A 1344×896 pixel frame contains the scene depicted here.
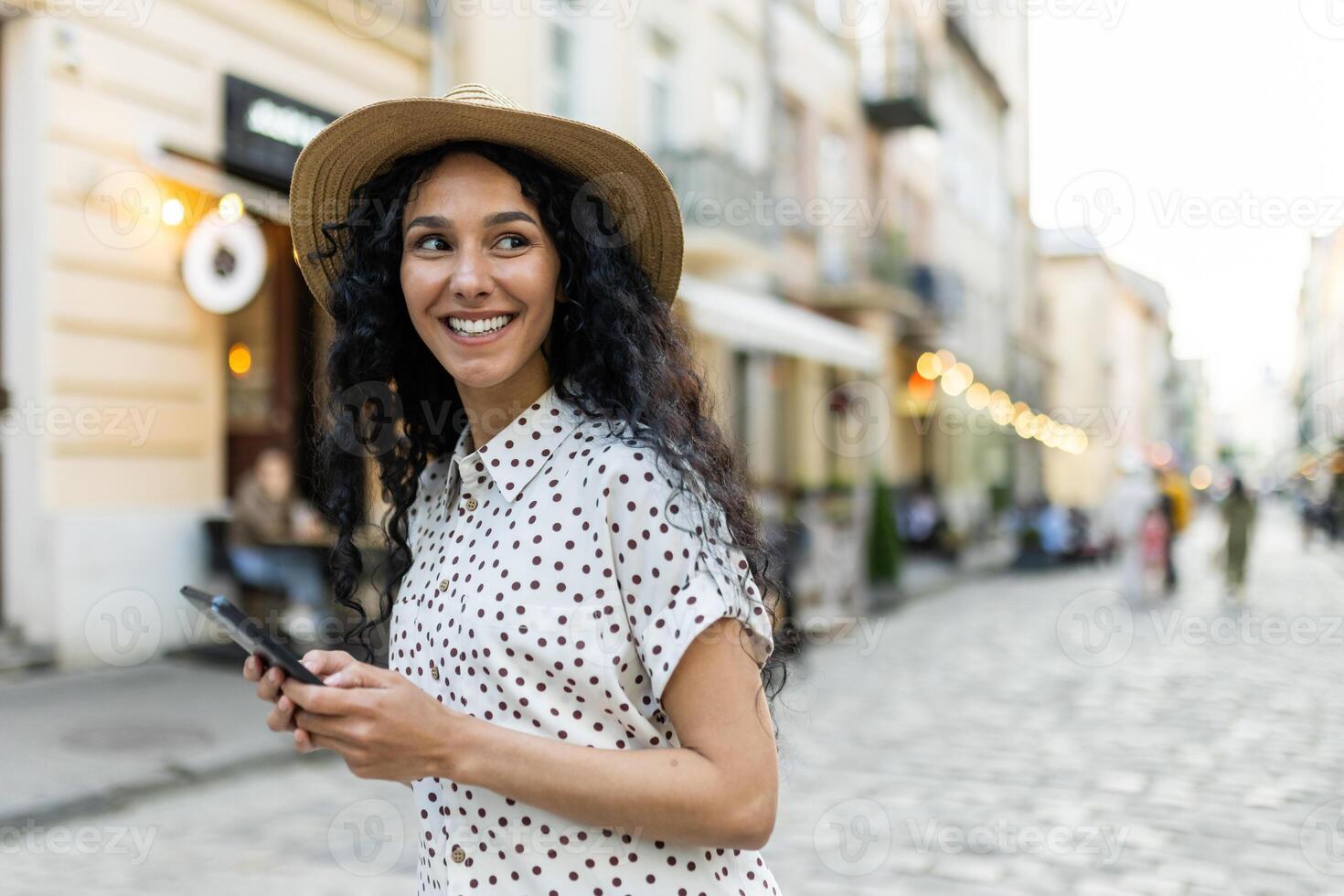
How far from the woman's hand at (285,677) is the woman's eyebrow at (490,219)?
1.91 ft

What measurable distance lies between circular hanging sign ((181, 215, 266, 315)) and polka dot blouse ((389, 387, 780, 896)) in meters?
8.16

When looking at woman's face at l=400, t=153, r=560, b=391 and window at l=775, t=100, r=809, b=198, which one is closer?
woman's face at l=400, t=153, r=560, b=391

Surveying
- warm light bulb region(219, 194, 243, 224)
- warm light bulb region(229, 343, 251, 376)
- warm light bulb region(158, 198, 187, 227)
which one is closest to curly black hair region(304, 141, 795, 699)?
warm light bulb region(219, 194, 243, 224)

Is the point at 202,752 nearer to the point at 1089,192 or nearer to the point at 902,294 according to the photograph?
the point at 1089,192

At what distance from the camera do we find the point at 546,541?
145cm

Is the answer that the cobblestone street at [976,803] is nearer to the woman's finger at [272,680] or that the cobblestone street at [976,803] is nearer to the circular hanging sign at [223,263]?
the woman's finger at [272,680]

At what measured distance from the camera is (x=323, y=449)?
2.04 meters

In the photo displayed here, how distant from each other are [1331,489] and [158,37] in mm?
28450

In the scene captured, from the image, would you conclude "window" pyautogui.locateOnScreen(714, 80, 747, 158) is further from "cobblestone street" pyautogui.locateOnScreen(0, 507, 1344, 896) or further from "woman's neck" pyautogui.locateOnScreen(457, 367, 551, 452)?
"woman's neck" pyautogui.locateOnScreen(457, 367, 551, 452)

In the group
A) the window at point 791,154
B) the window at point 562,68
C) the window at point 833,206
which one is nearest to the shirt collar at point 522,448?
the window at point 562,68

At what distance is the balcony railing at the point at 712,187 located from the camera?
15625mm

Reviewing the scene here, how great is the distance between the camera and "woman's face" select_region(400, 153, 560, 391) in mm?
1574

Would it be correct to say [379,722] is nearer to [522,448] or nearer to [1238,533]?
[522,448]

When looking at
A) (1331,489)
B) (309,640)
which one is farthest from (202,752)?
(1331,489)
